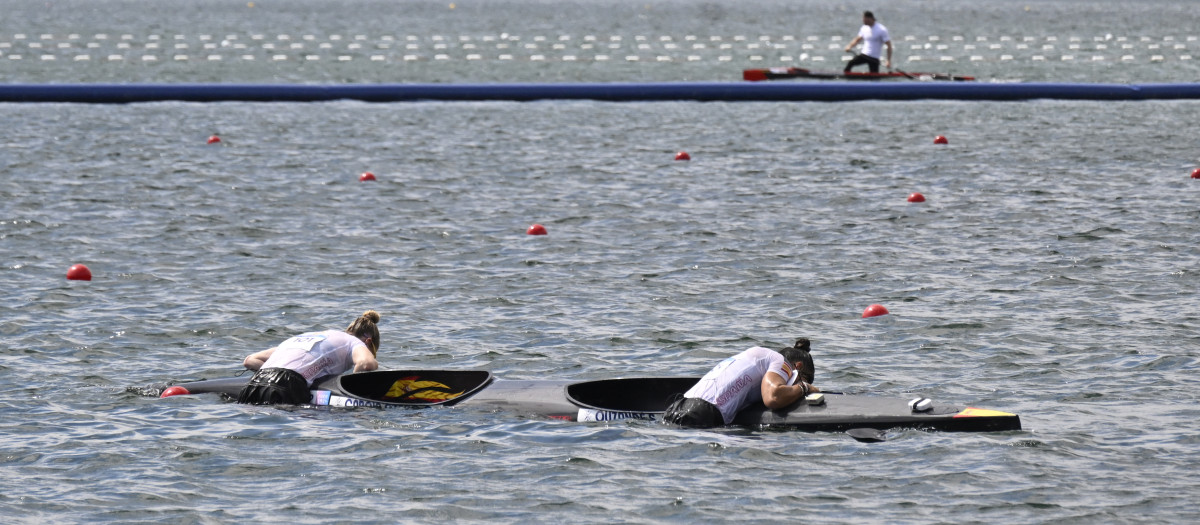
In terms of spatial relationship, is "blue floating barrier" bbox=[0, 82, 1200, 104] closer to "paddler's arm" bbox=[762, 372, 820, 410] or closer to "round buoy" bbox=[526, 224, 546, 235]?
"round buoy" bbox=[526, 224, 546, 235]

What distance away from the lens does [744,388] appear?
10.0m

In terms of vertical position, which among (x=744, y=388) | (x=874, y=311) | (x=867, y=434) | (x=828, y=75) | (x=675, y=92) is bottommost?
(x=675, y=92)

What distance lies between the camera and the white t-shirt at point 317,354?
424 inches

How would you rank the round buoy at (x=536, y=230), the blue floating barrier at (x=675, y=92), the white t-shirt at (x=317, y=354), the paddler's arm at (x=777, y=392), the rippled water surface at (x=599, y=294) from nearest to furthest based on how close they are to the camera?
the rippled water surface at (x=599, y=294), the paddler's arm at (x=777, y=392), the white t-shirt at (x=317, y=354), the round buoy at (x=536, y=230), the blue floating barrier at (x=675, y=92)

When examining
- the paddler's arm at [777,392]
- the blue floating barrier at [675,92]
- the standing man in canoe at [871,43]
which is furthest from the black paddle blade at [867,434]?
the standing man in canoe at [871,43]

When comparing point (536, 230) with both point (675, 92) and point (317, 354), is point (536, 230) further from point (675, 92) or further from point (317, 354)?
point (675, 92)

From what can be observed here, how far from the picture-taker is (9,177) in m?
21.3

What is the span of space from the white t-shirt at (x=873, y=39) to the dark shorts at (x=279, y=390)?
2259 cm

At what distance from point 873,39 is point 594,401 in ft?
73.5

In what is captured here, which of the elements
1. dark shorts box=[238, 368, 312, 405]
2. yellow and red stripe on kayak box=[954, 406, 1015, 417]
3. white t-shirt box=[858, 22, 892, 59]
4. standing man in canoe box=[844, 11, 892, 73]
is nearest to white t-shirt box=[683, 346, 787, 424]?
yellow and red stripe on kayak box=[954, 406, 1015, 417]

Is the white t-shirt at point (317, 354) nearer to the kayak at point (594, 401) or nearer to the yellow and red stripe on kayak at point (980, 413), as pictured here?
the kayak at point (594, 401)

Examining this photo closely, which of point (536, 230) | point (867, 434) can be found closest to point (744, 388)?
point (867, 434)

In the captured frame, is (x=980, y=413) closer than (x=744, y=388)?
Yes

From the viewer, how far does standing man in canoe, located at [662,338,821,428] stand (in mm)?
9961
